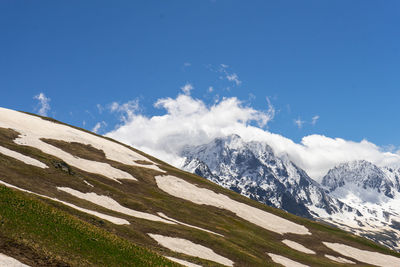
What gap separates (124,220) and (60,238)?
26598 mm

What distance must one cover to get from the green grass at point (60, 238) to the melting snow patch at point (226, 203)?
7339 centimetres

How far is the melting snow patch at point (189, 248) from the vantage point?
5162 centimetres

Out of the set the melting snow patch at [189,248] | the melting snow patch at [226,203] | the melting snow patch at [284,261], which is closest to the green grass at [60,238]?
the melting snow patch at [189,248]

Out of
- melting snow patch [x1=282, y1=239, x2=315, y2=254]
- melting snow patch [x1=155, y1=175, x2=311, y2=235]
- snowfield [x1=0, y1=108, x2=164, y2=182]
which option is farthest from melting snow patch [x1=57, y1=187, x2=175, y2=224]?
melting snow patch [x1=155, y1=175, x2=311, y2=235]

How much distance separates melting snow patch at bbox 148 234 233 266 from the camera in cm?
5162

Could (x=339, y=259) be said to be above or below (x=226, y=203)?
below

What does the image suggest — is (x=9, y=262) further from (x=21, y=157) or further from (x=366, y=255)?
(x=366, y=255)

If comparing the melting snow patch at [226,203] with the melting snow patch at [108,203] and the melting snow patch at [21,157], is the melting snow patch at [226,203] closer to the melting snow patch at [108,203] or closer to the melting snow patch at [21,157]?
the melting snow patch at [108,203]

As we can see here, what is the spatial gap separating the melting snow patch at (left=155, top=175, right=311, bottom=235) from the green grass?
73.4m

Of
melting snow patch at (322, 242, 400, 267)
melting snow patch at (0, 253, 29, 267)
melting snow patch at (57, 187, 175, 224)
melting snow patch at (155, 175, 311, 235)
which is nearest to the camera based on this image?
melting snow patch at (0, 253, 29, 267)

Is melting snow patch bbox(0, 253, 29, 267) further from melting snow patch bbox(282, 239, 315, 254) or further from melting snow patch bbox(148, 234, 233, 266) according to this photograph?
melting snow patch bbox(282, 239, 315, 254)

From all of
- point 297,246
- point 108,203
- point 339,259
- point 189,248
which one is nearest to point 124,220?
point 189,248

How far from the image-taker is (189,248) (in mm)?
53719

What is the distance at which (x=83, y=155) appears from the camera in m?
113
